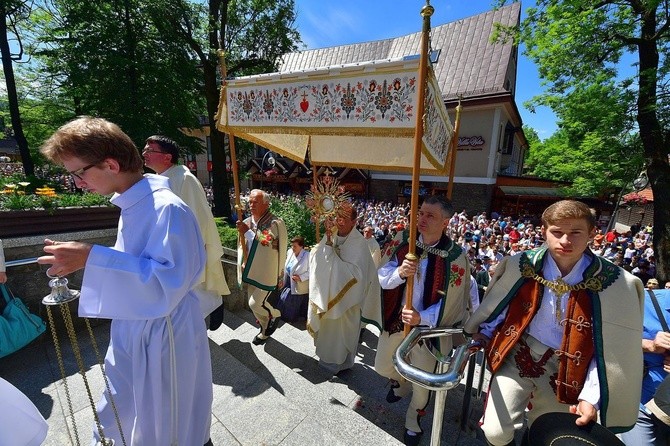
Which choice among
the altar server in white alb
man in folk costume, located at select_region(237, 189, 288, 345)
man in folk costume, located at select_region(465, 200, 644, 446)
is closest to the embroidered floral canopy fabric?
man in folk costume, located at select_region(465, 200, 644, 446)

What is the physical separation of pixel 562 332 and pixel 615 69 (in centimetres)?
1018

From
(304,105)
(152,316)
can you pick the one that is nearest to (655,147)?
(304,105)

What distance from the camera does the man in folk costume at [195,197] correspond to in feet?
9.93

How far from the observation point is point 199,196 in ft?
10.3

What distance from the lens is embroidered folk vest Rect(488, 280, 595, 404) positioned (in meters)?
1.80

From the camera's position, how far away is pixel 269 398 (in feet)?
8.61

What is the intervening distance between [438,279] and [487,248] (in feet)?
28.1

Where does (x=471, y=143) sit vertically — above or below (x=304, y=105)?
above

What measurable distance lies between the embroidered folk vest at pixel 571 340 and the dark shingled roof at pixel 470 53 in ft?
53.9

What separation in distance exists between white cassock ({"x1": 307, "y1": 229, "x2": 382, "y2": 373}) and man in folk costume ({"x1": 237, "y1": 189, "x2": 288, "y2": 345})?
788mm

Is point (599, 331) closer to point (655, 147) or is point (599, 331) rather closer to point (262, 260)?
point (262, 260)

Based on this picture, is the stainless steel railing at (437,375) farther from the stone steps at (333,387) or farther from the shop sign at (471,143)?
the shop sign at (471,143)

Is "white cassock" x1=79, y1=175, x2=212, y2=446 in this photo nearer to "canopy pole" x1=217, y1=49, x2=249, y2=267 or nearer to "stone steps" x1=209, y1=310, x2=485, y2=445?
"stone steps" x1=209, y1=310, x2=485, y2=445

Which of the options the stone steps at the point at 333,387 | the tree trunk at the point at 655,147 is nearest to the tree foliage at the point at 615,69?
the tree trunk at the point at 655,147
